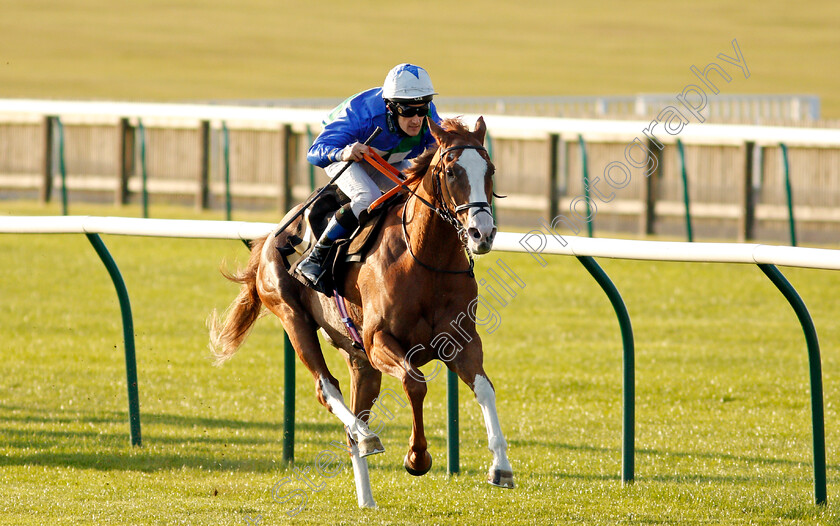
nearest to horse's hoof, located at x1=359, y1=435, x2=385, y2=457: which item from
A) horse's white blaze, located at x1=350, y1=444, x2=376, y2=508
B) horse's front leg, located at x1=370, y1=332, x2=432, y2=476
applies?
horse's front leg, located at x1=370, y1=332, x2=432, y2=476

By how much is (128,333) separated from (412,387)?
2516 millimetres

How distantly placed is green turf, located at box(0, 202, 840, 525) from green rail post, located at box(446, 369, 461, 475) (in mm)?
91

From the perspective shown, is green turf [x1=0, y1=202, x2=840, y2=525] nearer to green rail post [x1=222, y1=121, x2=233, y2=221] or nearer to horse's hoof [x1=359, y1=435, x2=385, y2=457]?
horse's hoof [x1=359, y1=435, x2=385, y2=457]

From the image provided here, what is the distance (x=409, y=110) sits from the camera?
5375 millimetres

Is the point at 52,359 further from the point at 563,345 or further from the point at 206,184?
the point at 206,184

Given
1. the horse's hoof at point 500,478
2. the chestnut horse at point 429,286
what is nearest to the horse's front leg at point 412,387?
the chestnut horse at point 429,286

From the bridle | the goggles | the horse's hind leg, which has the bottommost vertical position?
the horse's hind leg

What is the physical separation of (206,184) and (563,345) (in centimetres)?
823

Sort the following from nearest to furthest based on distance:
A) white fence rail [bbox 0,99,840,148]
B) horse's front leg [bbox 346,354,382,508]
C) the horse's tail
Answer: horse's front leg [bbox 346,354,382,508] → the horse's tail → white fence rail [bbox 0,99,840,148]

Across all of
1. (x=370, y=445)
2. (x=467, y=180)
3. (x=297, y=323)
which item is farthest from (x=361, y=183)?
(x=370, y=445)

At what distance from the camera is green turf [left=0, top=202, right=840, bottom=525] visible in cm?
571

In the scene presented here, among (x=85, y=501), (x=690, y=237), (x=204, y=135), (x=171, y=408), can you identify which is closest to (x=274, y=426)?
(x=171, y=408)

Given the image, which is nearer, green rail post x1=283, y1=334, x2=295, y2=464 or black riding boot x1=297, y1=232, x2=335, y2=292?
black riding boot x1=297, y1=232, x2=335, y2=292

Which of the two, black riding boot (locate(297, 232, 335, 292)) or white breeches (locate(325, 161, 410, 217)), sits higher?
white breeches (locate(325, 161, 410, 217))
